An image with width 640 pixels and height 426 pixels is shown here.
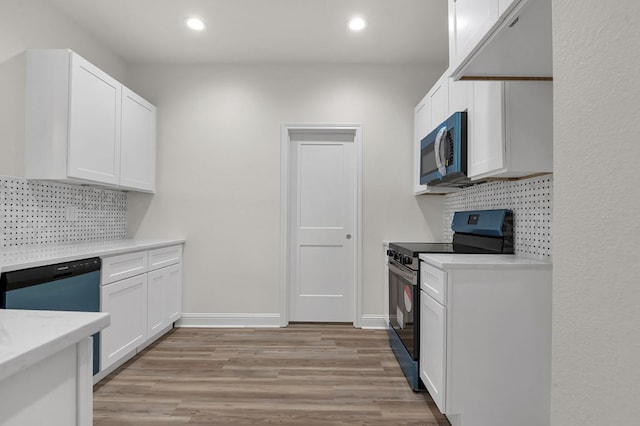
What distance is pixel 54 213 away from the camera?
8.83ft

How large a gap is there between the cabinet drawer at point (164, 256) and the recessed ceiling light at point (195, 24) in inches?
77.4

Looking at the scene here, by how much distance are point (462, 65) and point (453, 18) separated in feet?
1.15

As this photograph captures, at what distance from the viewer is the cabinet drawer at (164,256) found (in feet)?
9.95

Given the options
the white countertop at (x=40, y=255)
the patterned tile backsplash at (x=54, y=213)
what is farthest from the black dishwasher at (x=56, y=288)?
the patterned tile backsplash at (x=54, y=213)

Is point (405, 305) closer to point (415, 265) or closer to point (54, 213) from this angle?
point (415, 265)

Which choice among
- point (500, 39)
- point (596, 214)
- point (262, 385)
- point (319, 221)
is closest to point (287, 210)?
point (319, 221)

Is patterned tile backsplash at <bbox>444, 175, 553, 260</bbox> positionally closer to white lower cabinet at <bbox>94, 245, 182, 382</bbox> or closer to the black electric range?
the black electric range

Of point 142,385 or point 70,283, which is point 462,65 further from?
point 142,385

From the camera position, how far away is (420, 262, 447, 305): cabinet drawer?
1849mm

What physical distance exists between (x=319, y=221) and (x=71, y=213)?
2.25 metres

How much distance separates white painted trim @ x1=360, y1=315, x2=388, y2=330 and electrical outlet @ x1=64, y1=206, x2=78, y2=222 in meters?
2.78

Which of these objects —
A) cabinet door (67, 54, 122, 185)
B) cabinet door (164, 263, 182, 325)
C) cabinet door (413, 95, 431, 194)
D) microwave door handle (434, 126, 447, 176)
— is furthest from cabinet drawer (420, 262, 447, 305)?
cabinet door (67, 54, 122, 185)

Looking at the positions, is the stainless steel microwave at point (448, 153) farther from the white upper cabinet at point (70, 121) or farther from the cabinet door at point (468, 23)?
the white upper cabinet at point (70, 121)

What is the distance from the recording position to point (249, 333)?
11.4ft
